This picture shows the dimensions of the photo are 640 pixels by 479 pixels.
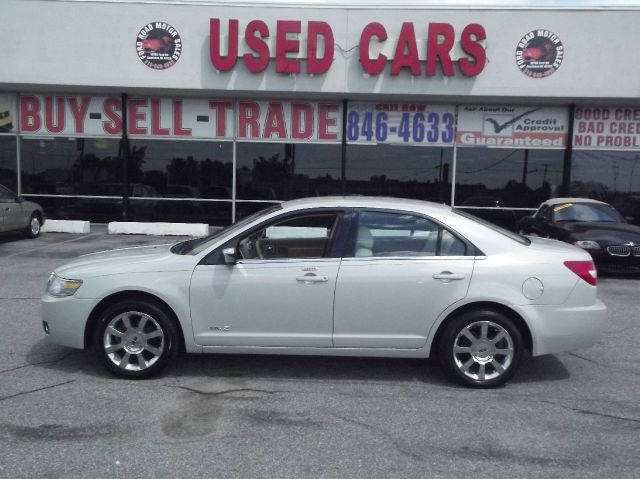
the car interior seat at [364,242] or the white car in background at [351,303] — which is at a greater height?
the car interior seat at [364,242]

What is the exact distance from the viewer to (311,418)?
439 cm

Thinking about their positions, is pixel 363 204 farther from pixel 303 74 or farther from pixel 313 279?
pixel 303 74

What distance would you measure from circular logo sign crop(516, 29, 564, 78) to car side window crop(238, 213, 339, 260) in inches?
447

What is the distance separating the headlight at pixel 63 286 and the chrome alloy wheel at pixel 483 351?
3.26 metres

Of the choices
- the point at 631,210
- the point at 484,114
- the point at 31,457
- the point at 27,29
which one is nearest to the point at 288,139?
the point at 484,114

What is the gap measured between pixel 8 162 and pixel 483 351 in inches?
639

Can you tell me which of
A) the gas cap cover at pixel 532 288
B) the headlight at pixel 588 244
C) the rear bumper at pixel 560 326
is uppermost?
the gas cap cover at pixel 532 288

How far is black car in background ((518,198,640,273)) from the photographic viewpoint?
1030 centimetres

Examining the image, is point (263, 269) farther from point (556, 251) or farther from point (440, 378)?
point (556, 251)

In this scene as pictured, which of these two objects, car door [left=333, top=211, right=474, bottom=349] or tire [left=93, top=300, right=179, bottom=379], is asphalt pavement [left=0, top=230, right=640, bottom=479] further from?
car door [left=333, top=211, right=474, bottom=349]

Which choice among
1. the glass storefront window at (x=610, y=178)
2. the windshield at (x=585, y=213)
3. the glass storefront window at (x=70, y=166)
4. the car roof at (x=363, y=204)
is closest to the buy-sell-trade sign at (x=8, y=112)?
the glass storefront window at (x=70, y=166)

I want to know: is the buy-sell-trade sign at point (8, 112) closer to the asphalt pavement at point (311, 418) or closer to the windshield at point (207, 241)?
the asphalt pavement at point (311, 418)

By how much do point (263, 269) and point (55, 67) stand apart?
12694mm

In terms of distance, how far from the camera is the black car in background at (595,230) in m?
10.3
